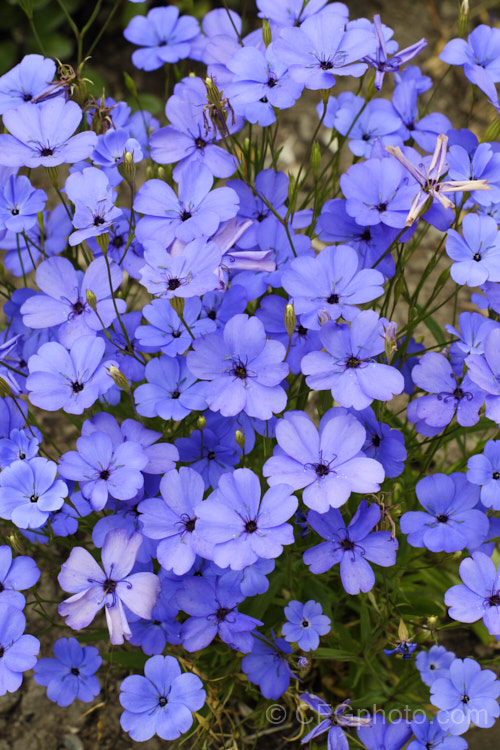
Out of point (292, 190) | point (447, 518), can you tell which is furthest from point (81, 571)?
point (292, 190)

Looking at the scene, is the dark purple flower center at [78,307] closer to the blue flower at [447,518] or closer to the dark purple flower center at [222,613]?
the dark purple flower center at [222,613]

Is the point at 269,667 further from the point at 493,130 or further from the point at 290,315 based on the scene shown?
→ the point at 493,130

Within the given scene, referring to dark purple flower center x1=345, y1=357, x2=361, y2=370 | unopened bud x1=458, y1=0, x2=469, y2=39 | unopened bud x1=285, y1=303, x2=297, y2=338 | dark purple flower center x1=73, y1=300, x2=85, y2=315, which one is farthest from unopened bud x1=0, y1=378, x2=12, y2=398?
unopened bud x1=458, y1=0, x2=469, y2=39

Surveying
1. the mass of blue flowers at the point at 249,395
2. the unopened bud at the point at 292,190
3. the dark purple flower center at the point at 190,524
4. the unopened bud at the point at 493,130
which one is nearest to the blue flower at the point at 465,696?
the mass of blue flowers at the point at 249,395

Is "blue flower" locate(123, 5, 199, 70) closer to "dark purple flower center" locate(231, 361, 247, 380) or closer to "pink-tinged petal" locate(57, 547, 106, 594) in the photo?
"dark purple flower center" locate(231, 361, 247, 380)

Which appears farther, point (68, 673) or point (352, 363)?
point (68, 673)

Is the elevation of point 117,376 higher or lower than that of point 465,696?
higher

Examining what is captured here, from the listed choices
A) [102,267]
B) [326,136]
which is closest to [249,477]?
[102,267]
